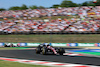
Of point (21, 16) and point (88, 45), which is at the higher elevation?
point (21, 16)

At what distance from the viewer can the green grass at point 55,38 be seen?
2667cm

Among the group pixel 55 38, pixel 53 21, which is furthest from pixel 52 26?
pixel 55 38

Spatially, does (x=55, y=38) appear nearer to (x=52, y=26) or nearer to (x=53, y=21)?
(x=52, y=26)

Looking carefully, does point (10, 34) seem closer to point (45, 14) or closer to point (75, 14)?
point (45, 14)

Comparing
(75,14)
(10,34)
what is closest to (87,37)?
(75,14)

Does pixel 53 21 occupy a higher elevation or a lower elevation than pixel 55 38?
higher

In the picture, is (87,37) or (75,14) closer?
(87,37)

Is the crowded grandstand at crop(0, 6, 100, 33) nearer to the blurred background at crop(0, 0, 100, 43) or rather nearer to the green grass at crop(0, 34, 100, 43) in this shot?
the blurred background at crop(0, 0, 100, 43)

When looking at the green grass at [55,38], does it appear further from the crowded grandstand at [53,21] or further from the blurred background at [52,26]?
the crowded grandstand at [53,21]

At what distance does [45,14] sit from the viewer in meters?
37.4

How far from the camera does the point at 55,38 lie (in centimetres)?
2802

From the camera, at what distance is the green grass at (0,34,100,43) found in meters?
26.7

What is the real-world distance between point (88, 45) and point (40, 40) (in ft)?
25.2

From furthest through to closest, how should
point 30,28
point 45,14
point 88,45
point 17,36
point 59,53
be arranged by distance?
point 45,14 → point 30,28 → point 17,36 → point 88,45 → point 59,53
